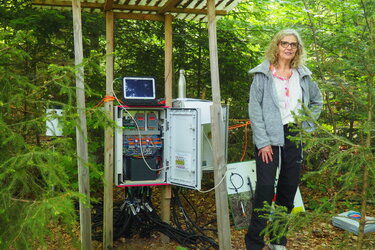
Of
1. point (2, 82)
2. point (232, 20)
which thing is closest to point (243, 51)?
point (232, 20)

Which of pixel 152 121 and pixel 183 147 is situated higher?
pixel 152 121

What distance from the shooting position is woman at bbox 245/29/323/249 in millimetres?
3531

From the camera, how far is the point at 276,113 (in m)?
3.53

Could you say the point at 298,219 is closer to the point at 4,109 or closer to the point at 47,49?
the point at 4,109

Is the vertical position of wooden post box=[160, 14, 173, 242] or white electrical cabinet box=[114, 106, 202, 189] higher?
wooden post box=[160, 14, 173, 242]

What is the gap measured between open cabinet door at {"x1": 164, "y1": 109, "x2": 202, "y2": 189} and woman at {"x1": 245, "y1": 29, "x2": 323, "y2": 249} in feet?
2.24

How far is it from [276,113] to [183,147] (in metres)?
1.14

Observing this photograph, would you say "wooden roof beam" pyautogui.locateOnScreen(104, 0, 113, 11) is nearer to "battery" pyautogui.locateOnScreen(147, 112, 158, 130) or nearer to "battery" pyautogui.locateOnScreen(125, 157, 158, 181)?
"battery" pyautogui.locateOnScreen(147, 112, 158, 130)

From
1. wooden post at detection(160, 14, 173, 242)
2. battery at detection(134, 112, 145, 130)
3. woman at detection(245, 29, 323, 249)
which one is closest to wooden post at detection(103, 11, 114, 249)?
battery at detection(134, 112, 145, 130)

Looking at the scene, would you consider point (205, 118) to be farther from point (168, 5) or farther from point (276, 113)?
point (168, 5)

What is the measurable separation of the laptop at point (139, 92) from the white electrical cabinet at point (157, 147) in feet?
0.26

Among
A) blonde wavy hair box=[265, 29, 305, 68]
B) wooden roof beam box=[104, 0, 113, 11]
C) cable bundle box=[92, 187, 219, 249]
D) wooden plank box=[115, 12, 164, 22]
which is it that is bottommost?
cable bundle box=[92, 187, 219, 249]

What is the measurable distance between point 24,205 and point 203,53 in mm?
4651

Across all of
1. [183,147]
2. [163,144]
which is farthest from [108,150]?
[183,147]
